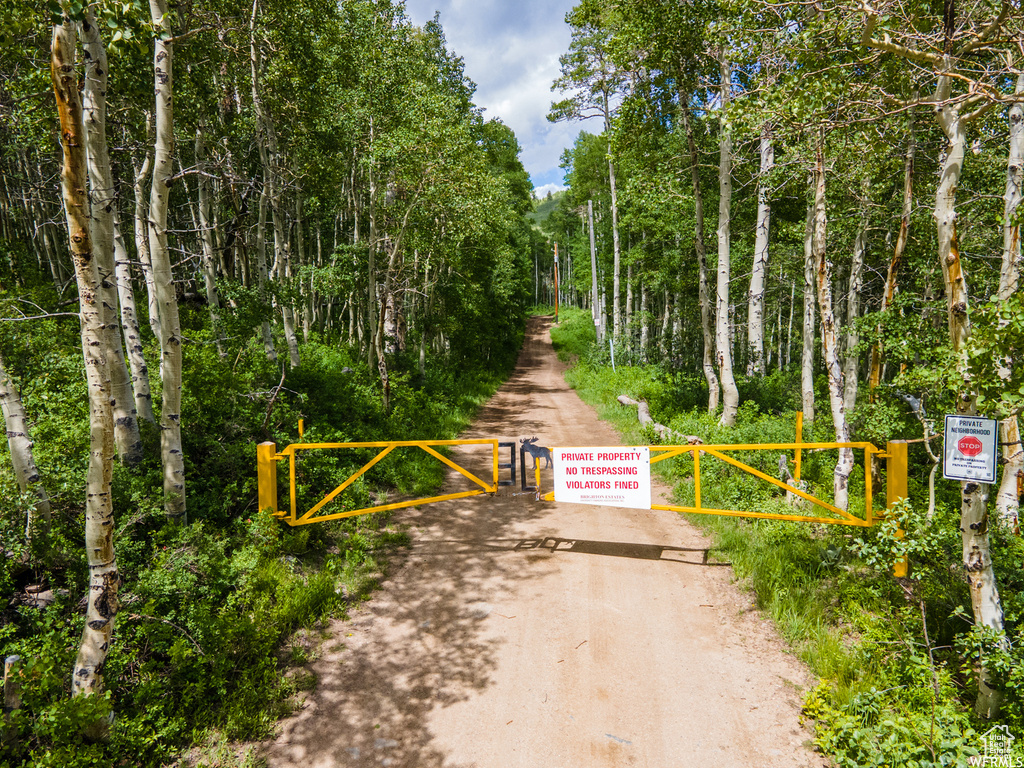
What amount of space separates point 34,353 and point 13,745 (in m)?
5.54

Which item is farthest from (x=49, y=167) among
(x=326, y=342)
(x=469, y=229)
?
(x=469, y=229)

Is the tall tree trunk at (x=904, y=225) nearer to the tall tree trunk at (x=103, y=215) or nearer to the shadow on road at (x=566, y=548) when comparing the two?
the shadow on road at (x=566, y=548)

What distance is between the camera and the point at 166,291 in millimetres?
6227

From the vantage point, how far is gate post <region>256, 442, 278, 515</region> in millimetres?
6879

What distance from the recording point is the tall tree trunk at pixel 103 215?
198 inches

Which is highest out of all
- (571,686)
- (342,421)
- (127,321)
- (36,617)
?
(127,321)

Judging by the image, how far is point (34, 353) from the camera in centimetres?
728

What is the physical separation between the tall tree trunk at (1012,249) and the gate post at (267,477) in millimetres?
8258

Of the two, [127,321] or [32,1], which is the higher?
[32,1]

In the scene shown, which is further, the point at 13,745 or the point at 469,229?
the point at 469,229

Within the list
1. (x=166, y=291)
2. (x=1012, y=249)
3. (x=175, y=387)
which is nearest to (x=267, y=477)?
(x=175, y=387)

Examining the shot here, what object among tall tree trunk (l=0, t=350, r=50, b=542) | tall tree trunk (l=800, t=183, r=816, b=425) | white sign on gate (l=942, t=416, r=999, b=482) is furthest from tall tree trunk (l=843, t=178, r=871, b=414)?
tall tree trunk (l=0, t=350, r=50, b=542)

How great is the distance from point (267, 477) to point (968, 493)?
7.71 m

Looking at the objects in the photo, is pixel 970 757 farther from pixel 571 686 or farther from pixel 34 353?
pixel 34 353
